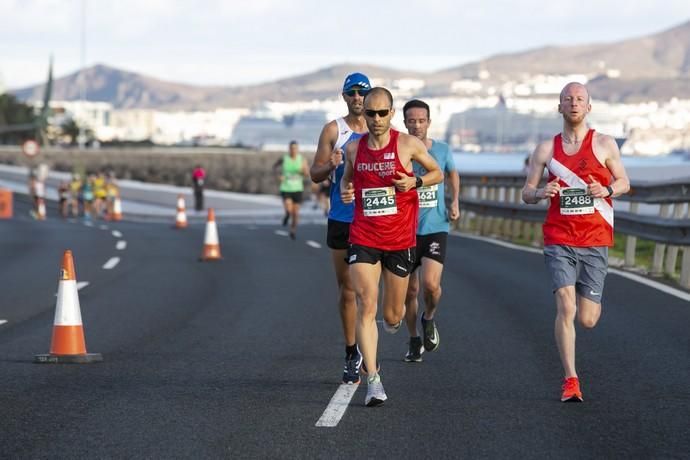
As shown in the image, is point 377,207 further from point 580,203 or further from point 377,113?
point 580,203

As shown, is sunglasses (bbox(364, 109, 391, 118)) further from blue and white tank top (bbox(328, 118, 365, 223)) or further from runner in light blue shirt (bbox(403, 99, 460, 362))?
runner in light blue shirt (bbox(403, 99, 460, 362))

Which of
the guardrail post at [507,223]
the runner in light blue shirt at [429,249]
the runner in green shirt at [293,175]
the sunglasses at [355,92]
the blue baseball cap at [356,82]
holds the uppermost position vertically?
the blue baseball cap at [356,82]

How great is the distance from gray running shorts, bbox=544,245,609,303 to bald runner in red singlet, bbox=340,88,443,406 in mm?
866

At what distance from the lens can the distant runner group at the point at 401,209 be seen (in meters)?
7.91

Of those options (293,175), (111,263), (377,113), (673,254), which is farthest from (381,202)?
(293,175)

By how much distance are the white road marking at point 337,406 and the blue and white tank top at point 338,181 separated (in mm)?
1073

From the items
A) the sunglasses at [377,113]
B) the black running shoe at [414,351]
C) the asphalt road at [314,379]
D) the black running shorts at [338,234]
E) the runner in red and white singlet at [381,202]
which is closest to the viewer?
the asphalt road at [314,379]

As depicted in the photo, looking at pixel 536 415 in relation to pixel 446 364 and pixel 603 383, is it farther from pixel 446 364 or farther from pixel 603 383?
pixel 446 364

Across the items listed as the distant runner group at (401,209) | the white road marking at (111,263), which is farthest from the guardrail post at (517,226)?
A: the distant runner group at (401,209)

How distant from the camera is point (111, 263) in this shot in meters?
21.3

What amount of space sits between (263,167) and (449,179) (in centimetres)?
11709

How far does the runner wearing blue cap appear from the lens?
28.5 feet

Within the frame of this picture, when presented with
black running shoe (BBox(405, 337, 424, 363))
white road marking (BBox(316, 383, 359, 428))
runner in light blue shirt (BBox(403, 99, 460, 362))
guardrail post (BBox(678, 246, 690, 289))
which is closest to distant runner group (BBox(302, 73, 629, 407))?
white road marking (BBox(316, 383, 359, 428))

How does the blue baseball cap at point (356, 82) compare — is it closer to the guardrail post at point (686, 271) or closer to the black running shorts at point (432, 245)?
the black running shorts at point (432, 245)
